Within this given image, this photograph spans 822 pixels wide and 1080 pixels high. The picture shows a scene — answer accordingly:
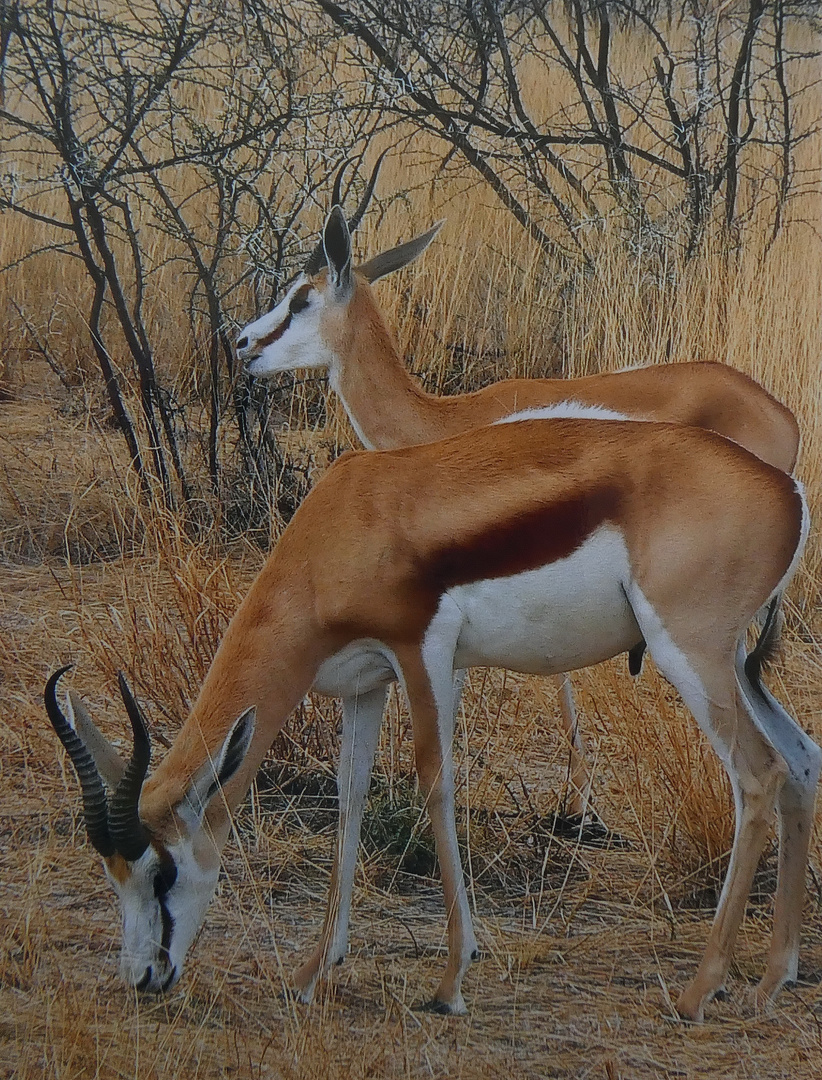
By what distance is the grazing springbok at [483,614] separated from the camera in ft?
6.31

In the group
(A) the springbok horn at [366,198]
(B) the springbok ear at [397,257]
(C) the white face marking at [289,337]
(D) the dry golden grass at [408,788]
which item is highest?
(A) the springbok horn at [366,198]

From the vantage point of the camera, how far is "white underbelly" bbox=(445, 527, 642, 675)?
1.97 m

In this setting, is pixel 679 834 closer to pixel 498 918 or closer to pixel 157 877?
pixel 498 918

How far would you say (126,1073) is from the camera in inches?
73.2

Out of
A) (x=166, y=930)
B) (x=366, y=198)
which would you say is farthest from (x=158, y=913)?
(x=366, y=198)

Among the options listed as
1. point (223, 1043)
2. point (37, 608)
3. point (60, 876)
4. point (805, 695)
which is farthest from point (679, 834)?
point (37, 608)

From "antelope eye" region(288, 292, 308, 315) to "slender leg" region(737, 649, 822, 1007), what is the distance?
1169mm

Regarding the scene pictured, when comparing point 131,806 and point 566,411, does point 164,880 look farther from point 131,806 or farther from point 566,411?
point 566,411

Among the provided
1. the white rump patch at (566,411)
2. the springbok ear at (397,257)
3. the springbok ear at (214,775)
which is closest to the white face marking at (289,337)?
the springbok ear at (397,257)

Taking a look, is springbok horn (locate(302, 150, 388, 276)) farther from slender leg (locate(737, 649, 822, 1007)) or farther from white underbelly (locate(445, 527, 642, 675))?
slender leg (locate(737, 649, 822, 1007))

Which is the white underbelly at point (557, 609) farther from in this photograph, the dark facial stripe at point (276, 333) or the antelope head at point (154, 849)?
the dark facial stripe at point (276, 333)

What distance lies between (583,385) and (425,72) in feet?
2.26

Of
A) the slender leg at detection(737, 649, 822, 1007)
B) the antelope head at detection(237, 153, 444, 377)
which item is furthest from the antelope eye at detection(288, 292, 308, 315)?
the slender leg at detection(737, 649, 822, 1007)

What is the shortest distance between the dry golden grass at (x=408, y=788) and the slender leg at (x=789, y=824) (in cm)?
5
